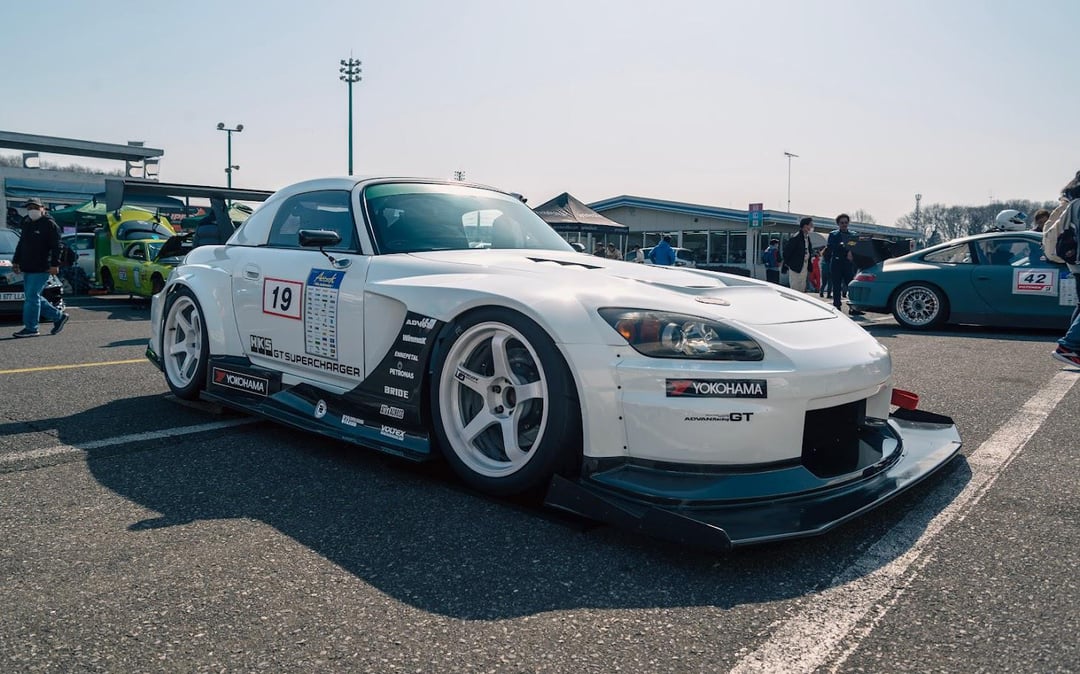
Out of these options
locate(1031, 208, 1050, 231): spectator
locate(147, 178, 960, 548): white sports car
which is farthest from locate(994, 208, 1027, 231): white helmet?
locate(147, 178, 960, 548): white sports car

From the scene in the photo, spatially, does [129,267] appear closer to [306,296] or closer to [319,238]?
[306,296]

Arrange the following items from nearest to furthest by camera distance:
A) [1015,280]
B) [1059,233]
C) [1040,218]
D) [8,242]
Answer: [1059,233], [1015,280], [1040,218], [8,242]

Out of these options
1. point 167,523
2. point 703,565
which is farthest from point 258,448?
point 703,565

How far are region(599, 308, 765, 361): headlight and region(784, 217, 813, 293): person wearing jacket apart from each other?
9.73m

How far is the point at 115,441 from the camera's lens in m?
4.02

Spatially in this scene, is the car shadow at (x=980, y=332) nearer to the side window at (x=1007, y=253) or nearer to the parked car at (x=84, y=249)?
the side window at (x=1007, y=253)

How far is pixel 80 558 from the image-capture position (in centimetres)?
254

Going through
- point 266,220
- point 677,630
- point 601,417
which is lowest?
point 677,630

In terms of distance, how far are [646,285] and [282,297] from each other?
1.91 metres

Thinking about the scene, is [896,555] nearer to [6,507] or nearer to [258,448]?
[258,448]

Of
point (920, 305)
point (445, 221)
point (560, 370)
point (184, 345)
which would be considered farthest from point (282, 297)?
point (920, 305)

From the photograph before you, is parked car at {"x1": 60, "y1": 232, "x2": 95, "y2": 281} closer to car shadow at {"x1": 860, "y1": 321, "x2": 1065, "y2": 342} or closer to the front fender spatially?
the front fender

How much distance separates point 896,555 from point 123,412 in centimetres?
409

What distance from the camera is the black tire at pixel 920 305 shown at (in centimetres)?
1016
